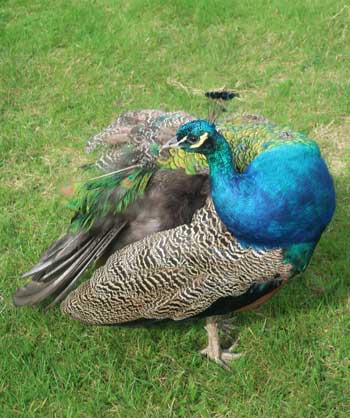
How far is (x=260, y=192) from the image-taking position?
6.57ft

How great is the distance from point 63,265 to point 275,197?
89cm

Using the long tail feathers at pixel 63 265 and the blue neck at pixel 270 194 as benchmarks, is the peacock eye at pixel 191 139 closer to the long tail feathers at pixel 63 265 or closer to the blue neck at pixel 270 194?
the blue neck at pixel 270 194

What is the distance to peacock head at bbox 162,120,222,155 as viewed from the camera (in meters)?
1.95

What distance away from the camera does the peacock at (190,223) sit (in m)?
2.01

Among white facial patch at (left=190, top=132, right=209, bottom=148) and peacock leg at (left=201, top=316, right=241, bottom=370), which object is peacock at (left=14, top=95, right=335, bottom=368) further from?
peacock leg at (left=201, top=316, right=241, bottom=370)

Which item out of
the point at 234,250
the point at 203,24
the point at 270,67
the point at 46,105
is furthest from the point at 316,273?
the point at 203,24

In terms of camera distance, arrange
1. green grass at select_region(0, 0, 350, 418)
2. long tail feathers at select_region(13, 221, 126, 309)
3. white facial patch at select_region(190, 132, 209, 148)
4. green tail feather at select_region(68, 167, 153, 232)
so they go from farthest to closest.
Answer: green grass at select_region(0, 0, 350, 418), long tail feathers at select_region(13, 221, 126, 309), green tail feather at select_region(68, 167, 153, 232), white facial patch at select_region(190, 132, 209, 148)

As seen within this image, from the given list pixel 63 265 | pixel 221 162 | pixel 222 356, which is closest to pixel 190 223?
pixel 221 162

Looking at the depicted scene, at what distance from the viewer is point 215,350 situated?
2.54 meters

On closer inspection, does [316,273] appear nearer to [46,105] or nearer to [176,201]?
[176,201]

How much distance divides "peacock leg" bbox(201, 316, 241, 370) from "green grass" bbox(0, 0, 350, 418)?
40mm

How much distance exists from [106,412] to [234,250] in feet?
2.73

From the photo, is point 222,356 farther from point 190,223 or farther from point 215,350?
point 190,223

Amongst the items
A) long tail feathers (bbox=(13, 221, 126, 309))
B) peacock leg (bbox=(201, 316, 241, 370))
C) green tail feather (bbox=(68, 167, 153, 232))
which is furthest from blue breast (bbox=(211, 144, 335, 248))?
peacock leg (bbox=(201, 316, 241, 370))
